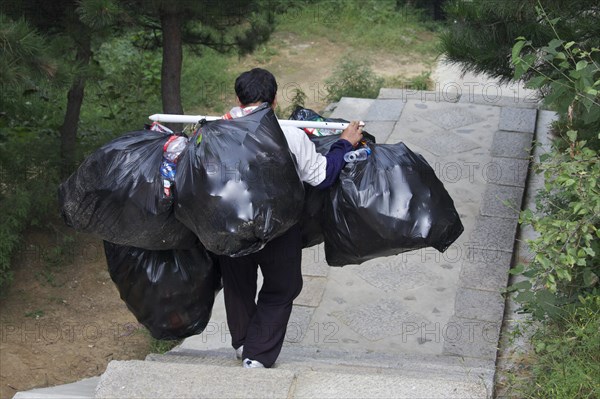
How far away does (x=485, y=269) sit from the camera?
17.9 ft

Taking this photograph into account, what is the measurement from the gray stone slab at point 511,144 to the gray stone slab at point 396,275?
1.68 m

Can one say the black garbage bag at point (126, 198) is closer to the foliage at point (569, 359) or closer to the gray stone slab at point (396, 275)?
the foliage at point (569, 359)

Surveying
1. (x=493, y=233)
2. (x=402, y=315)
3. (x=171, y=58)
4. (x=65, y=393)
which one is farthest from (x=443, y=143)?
(x=65, y=393)

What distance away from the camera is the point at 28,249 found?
6.41 m

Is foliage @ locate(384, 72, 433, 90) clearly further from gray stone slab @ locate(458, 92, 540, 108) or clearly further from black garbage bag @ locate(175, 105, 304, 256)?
black garbage bag @ locate(175, 105, 304, 256)

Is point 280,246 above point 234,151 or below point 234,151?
below

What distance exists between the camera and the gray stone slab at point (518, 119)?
7426 millimetres

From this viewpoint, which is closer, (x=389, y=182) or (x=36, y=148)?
(x=389, y=182)

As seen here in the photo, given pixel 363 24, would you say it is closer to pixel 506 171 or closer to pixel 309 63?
pixel 309 63

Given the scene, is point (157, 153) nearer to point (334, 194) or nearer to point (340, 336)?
point (334, 194)

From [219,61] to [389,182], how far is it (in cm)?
728

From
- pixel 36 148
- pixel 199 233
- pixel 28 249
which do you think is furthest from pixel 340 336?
pixel 36 148

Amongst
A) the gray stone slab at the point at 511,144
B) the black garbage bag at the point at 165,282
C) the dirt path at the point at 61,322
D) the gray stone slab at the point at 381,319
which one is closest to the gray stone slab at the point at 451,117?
the gray stone slab at the point at 511,144

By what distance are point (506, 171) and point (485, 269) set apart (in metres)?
1.43
